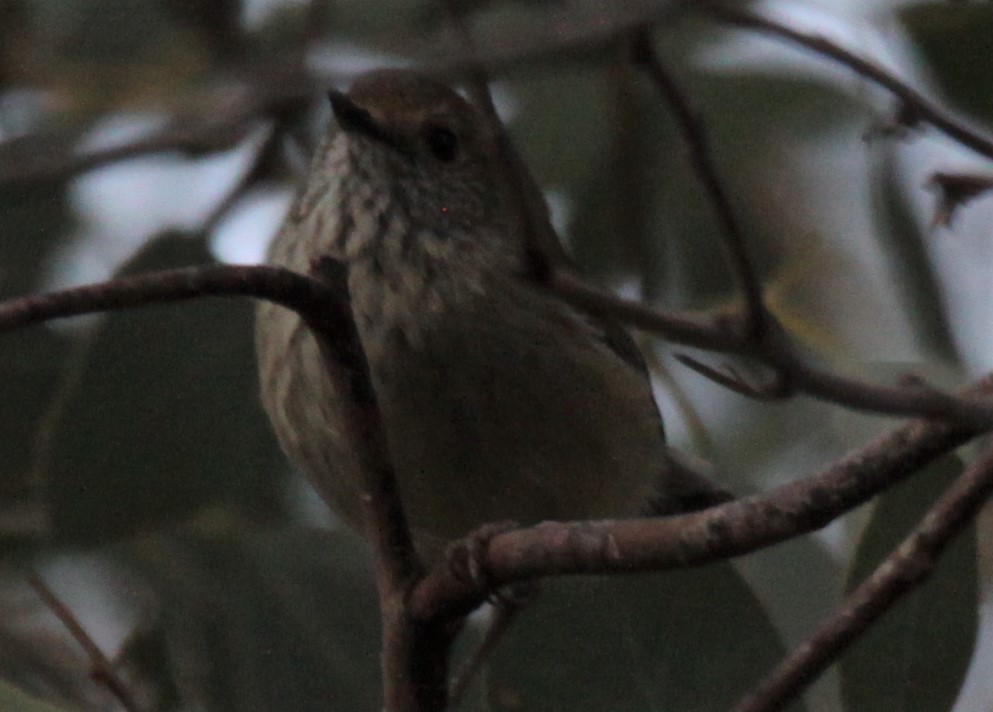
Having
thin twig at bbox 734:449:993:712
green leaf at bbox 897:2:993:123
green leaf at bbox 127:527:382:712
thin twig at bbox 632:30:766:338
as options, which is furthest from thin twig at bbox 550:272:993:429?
green leaf at bbox 897:2:993:123

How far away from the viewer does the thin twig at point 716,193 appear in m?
1.22

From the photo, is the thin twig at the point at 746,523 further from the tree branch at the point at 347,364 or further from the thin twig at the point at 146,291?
the thin twig at the point at 146,291

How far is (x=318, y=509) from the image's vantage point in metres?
3.27

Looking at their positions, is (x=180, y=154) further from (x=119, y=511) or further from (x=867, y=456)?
(x=867, y=456)

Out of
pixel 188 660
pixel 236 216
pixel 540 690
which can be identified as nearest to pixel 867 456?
pixel 540 690

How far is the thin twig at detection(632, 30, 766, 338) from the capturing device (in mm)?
1220

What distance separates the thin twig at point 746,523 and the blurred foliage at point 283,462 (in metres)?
0.52

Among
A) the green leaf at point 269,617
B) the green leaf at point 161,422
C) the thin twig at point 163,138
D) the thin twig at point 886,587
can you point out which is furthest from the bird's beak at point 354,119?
the thin twig at point 886,587

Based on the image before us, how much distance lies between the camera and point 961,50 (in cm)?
277

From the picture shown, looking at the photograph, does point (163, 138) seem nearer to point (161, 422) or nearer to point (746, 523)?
point (161, 422)

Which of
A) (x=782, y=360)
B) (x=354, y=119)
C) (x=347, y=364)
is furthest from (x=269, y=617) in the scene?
(x=782, y=360)

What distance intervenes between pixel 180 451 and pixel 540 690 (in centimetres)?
73

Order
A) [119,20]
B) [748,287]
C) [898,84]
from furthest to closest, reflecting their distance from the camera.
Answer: [119,20] < [898,84] < [748,287]

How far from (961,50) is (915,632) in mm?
1072
